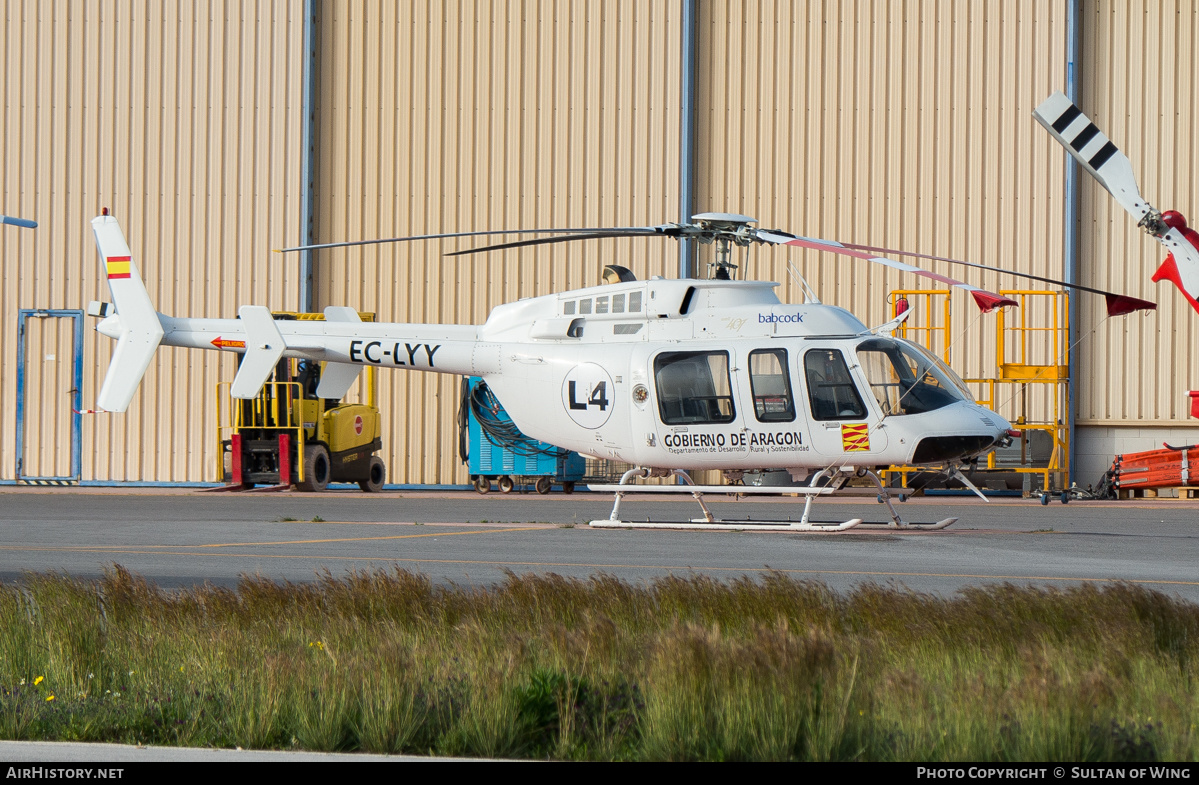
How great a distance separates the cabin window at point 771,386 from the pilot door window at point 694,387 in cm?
31

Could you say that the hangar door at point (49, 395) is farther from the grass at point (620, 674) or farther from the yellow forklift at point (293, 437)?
the grass at point (620, 674)

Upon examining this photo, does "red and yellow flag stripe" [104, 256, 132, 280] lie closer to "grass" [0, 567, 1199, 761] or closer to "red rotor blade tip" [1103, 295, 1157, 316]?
"grass" [0, 567, 1199, 761]

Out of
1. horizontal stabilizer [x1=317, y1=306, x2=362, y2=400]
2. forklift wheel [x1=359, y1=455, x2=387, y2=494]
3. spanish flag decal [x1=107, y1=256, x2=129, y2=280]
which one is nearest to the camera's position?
horizontal stabilizer [x1=317, y1=306, x2=362, y2=400]

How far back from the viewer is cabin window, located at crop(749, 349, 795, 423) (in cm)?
1500

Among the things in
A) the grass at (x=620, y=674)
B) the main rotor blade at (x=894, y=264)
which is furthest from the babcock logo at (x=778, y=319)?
the grass at (x=620, y=674)

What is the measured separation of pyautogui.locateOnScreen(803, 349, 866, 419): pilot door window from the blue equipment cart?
11.3m

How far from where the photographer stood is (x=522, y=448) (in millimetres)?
25969

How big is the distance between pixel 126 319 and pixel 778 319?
383 inches

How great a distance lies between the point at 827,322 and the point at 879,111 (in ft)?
46.6

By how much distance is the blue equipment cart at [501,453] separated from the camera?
25969 millimetres

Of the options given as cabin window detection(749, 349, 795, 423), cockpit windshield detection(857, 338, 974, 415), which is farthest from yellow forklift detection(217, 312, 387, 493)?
cockpit windshield detection(857, 338, 974, 415)

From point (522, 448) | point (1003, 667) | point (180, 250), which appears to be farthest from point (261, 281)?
point (1003, 667)

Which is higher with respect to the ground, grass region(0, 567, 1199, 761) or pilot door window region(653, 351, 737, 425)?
pilot door window region(653, 351, 737, 425)

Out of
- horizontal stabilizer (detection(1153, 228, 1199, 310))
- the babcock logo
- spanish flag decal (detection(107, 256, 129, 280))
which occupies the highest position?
spanish flag decal (detection(107, 256, 129, 280))
